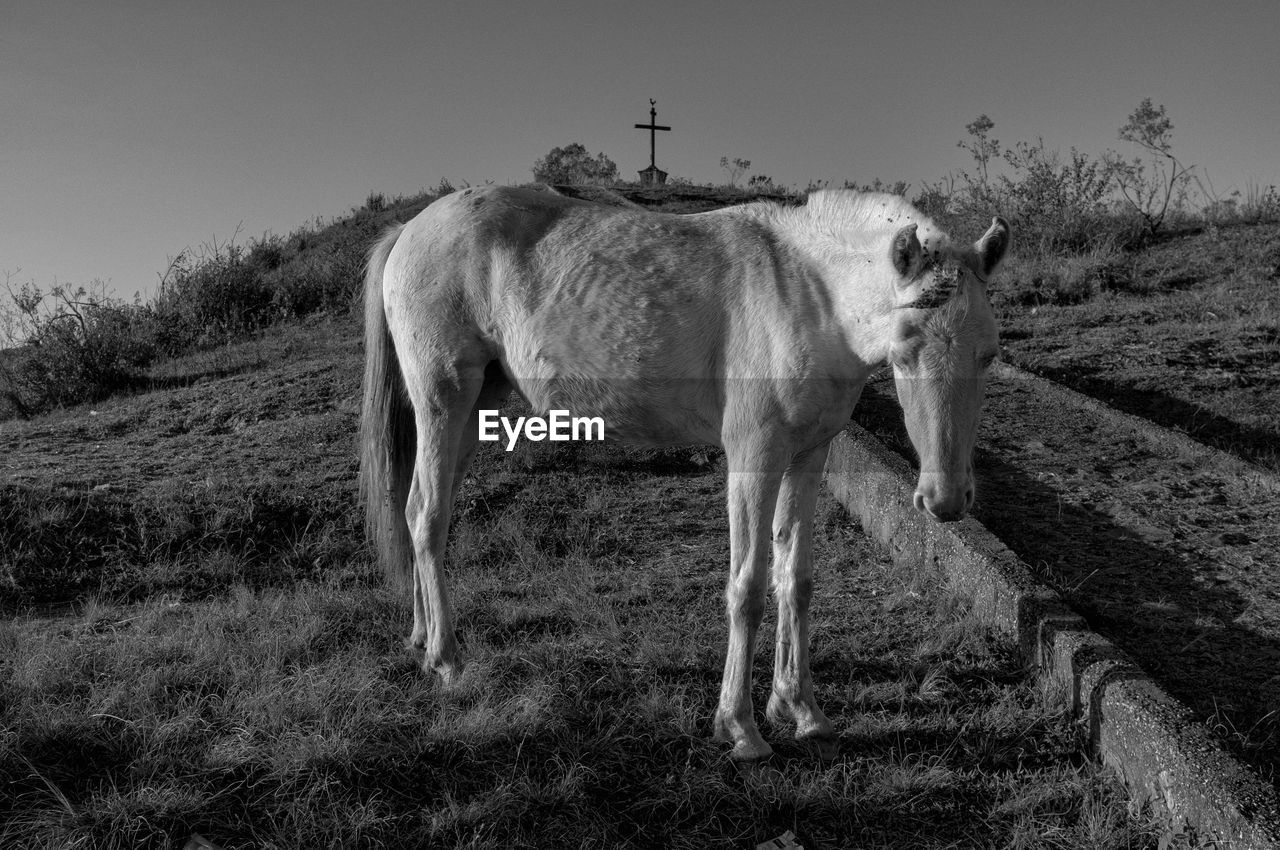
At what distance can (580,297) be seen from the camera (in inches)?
149

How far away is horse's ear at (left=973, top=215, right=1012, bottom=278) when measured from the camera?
3234mm

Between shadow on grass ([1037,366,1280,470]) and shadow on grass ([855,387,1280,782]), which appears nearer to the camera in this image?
shadow on grass ([855,387,1280,782])

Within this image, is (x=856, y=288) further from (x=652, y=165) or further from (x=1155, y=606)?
(x=652, y=165)

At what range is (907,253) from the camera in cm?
314

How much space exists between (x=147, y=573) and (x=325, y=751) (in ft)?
8.68

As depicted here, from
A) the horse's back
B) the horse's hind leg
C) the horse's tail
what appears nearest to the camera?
the horse's back

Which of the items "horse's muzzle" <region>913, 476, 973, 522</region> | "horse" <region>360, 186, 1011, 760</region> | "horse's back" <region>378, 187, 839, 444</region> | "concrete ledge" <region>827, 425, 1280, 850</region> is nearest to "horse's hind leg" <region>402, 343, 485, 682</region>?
"horse" <region>360, 186, 1011, 760</region>

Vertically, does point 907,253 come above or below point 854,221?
below

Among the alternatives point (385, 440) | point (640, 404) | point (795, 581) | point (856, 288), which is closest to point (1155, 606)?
point (795, 581)

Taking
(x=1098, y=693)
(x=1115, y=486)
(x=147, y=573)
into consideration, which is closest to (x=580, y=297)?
(x=1098, y=693)

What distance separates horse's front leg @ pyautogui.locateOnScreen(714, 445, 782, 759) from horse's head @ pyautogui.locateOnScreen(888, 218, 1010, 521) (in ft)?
1.87

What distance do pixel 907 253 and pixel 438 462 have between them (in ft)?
7.10

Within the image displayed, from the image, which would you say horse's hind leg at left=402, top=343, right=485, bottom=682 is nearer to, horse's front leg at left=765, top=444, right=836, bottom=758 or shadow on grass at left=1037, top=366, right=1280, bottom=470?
horse's front leg at left=765, top=444, right=836, bottom=758

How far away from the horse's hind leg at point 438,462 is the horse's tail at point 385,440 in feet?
1.43
